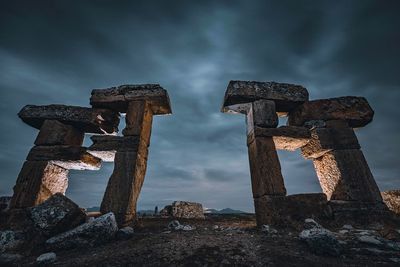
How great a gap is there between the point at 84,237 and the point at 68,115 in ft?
10.9

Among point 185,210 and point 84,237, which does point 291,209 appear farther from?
point 185,210

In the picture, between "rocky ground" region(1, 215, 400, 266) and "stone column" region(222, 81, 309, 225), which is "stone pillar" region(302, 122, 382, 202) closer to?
"stone column" region(222, 81, 309, 225)

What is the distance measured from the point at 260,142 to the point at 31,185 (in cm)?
512

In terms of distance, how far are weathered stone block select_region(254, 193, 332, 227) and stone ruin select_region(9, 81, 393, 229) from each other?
18mm

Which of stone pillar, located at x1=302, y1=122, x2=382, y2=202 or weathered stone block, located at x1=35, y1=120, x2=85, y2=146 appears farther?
weathered stone block, located at x1=35, y1=120, x2=85, y2=146

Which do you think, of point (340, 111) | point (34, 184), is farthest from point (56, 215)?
point (340, 111)

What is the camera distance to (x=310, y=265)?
Answer: 2014 mm

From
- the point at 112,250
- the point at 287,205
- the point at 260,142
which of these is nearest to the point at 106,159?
the point at 112,250

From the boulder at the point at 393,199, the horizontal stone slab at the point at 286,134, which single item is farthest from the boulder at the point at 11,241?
the boulder at the point at 393,199

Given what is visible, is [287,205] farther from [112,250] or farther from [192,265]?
[112,250]

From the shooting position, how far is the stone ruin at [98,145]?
4.15 metres

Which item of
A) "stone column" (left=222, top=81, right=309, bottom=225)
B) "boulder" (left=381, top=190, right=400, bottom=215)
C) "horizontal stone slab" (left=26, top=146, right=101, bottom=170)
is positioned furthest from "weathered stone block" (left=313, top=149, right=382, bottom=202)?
"horizontal stone slab" (left=26, top=146, right=101, bottom=170)

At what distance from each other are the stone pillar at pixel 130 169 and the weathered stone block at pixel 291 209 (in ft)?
8.42

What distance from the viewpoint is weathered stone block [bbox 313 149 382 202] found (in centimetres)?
388
